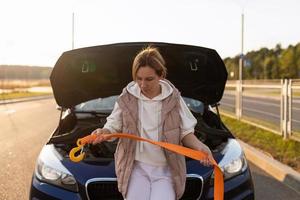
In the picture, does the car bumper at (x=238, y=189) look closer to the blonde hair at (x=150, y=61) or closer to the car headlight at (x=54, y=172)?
the car headlight at (x=54, y=172)

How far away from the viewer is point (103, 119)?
225 inches

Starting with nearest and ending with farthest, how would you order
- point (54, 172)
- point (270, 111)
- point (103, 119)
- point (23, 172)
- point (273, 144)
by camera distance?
point (54, 172) → point (103, 119) → point (23, 172) → point (273, 144) → point (270, 111)

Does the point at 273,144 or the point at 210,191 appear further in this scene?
the point at 273,144

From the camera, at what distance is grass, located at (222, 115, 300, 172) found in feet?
25.9

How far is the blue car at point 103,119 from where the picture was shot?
12.8 feet

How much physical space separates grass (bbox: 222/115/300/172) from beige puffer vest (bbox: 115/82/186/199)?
451 centimetres

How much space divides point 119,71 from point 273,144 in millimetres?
5340

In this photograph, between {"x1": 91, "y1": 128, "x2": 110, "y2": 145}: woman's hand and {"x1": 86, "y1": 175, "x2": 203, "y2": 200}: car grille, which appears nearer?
{"x1": 91, "y1": 128, "x2": 110, "y2": 145}: woman's hand

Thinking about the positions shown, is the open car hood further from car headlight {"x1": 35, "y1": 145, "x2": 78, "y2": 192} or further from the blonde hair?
the blonde hair

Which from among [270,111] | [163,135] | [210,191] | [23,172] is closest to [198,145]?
[163,135]

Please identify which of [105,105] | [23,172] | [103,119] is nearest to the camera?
[103,119]

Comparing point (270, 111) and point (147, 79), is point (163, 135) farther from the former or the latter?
point (270, 111)

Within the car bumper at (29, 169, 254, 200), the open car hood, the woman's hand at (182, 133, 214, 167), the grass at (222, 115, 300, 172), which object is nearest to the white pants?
the woman's hand at (182, 133, 214, 167)

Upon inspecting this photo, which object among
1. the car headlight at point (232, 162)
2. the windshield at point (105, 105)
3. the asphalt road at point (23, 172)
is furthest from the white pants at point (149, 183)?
the asphalt road at point (23, 172)
